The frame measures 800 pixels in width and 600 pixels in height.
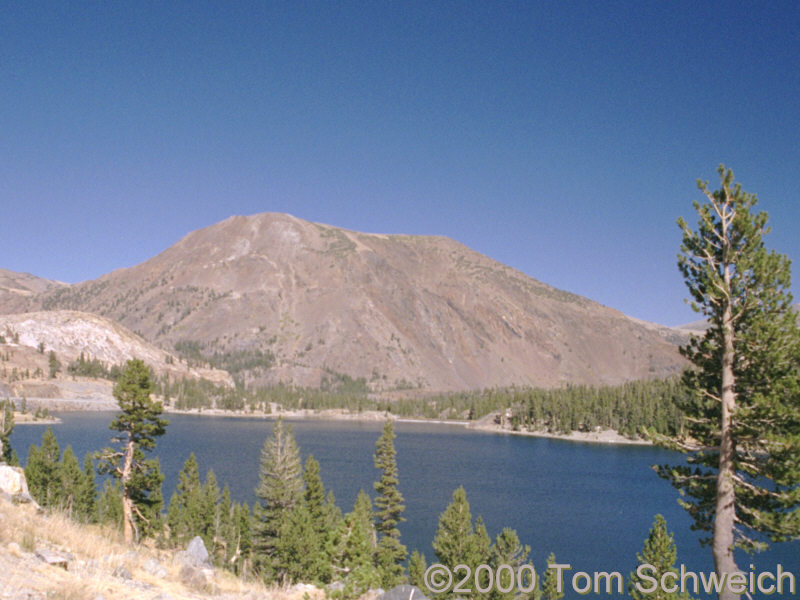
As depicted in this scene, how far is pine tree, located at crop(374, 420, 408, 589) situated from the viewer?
39094 mm

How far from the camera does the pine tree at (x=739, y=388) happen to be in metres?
18.1

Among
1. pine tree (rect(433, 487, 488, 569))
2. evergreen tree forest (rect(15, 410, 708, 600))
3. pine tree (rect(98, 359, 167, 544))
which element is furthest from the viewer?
pine tree (rect(433, 487, 488, 569))

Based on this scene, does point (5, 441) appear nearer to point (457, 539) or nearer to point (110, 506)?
point (110, 506)

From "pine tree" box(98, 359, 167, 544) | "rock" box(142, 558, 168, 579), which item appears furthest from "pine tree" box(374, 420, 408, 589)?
"rock" box(142, 558, 168, 579)

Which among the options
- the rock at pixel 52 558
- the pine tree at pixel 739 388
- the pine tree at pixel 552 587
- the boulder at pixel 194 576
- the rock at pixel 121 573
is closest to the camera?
the rock at pixel 52 558

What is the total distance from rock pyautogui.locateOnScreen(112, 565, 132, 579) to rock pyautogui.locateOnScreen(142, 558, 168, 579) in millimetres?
995

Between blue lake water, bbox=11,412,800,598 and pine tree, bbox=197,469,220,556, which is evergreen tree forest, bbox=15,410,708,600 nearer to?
pine tree, bbox=197,469,220,556

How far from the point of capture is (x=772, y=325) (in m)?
18.2

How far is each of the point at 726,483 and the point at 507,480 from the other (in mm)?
75590

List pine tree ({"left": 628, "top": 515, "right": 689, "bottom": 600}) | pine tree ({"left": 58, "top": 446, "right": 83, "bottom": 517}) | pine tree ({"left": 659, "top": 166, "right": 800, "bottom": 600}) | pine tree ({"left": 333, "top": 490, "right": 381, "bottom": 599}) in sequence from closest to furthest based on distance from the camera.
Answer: pine tree ({"left": 333, "top": 490, "right": 381, "bottom": 599}) < pine tree ({"left": 659, "top": 166, "right": 800, "bottom": 600}) < pine tree ({"left": 628, "top": 515, "right": 689, "bottom": 600}) < pine tree ({"left": 58, "top": 446, "right": 83, "bottom": 517})

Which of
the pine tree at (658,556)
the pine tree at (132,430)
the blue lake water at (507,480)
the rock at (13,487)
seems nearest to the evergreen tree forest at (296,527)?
the pine tree at (658,556)

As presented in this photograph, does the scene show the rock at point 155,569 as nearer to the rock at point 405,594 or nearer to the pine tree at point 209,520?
the rock at point 405,594

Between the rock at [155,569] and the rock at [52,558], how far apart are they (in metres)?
2.32

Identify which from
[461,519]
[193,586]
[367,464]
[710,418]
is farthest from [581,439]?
[193,586]
